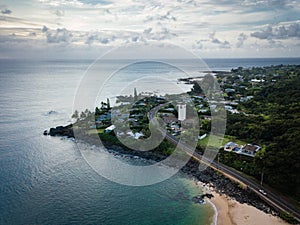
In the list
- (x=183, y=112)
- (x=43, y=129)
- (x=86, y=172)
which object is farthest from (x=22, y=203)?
(x=183, y=112)

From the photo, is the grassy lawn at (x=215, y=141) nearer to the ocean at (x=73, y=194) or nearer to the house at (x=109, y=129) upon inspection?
the ocean at (x=73, y=194)

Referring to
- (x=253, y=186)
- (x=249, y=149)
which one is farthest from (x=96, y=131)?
(x=253, y=186)

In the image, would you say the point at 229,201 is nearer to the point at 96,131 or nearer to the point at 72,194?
the point at 72,194

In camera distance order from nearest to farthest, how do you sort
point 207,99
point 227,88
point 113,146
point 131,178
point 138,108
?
point 131,178 → point 113,146 → point 138,108 → point 207,99 → point 227,88

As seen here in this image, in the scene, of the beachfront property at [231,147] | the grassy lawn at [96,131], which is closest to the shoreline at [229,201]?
the beachfront property at [231,147]

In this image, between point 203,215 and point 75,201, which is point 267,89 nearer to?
point 203,215

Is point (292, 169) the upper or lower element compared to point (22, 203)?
upper
